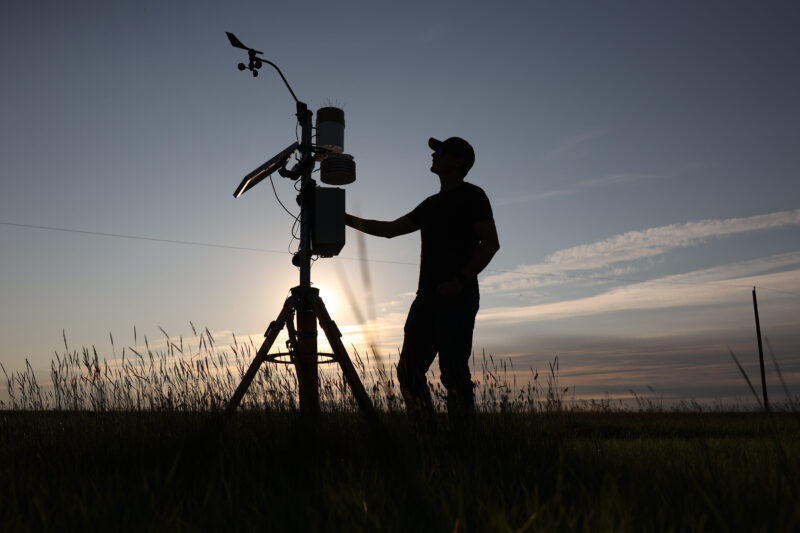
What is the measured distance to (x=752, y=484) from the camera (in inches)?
84.0

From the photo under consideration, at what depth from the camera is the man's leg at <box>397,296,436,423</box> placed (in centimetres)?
386

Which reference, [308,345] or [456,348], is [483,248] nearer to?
[456,348]

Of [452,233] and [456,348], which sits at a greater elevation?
[452,233]

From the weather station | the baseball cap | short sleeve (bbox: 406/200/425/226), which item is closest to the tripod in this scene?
the weather station

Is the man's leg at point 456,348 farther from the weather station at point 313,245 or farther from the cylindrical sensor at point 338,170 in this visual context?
the cylindrical sensor at point 338,170

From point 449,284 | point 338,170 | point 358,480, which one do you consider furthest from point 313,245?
point 358,480

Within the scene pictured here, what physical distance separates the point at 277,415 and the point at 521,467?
6.25ft

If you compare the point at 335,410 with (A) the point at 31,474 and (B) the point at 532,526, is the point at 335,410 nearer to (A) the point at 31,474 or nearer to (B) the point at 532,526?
(A) the point at 31,474

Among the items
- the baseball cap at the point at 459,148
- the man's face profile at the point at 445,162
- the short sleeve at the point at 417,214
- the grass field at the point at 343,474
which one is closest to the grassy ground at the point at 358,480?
the grass field at the point at 343,474

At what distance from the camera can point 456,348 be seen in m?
3.76

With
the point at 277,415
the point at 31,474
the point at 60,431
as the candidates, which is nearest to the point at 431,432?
the point at 277,415

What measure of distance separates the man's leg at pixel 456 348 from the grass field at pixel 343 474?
18 centimetres

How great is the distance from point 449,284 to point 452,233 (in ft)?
1.61

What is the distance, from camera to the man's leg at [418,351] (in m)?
3.86
